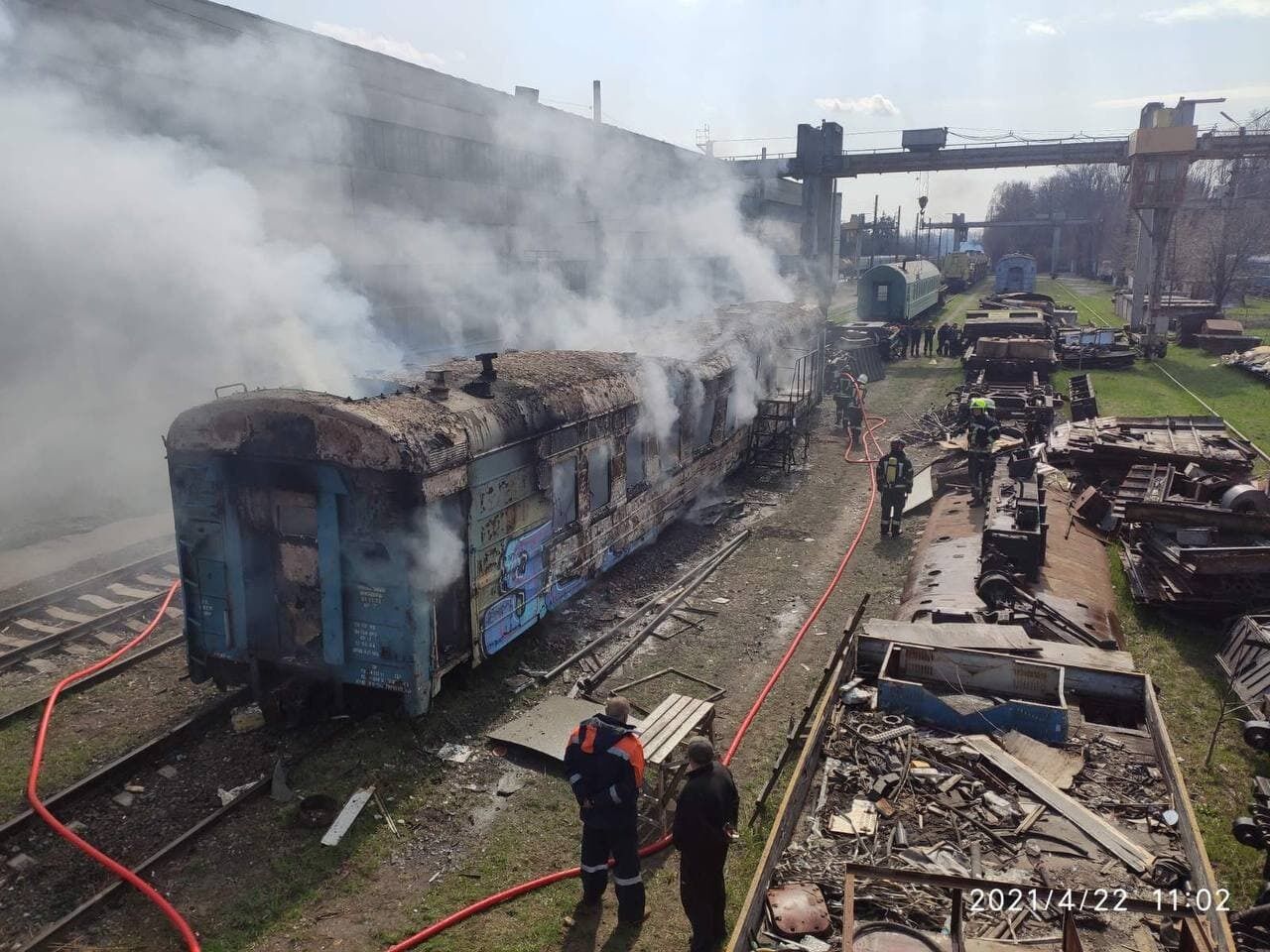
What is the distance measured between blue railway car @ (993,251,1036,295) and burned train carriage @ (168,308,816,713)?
2069 inches

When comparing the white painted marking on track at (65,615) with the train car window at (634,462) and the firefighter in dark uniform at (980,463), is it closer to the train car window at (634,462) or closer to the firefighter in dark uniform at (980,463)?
the train car window at (634,462)

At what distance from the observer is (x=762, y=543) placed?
13523 millimetres

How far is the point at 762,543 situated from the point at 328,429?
8.06 meters

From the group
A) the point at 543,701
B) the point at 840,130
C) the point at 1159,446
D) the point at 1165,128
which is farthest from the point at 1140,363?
the point at 543,701

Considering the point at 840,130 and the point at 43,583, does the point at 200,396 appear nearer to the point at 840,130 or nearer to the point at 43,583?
the point at 43,583

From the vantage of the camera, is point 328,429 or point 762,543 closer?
point 328,429

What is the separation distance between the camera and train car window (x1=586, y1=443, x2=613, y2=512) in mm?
10125

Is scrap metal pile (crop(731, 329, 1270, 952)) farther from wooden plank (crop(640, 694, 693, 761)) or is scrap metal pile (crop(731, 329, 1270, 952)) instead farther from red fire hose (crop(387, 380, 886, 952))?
wooden plank (crop(640, 694, 693, 761))

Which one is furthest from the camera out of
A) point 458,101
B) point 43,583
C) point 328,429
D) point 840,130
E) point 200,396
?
point 840,130

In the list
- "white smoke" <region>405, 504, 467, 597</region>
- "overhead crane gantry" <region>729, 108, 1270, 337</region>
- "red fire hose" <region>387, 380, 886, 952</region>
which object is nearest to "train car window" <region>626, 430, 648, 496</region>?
"red fire hose" <region>387, 380, 886, 952</region>

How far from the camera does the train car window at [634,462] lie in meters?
11.3

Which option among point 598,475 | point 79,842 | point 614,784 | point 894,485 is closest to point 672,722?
point 614,784

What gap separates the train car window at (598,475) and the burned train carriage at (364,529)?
3.35 feet

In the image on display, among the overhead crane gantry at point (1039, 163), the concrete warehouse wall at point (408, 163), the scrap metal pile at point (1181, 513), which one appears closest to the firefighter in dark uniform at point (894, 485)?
the scrap metal pile at point (1181, 513)
